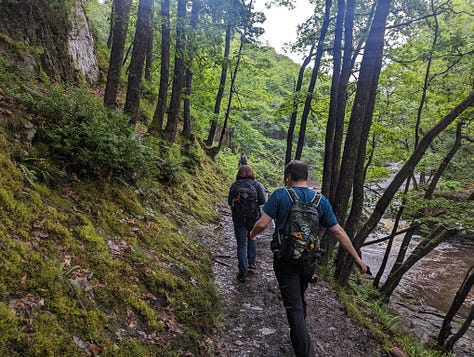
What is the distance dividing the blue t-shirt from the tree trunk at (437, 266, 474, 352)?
221 inches

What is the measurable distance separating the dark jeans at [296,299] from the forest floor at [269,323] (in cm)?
64

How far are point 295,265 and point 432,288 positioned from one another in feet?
39.9

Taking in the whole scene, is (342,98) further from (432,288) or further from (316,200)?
(432,288)

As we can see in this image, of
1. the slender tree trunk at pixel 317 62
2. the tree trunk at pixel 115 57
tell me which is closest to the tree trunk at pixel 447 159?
the slender tree trunk at pixel 317 62

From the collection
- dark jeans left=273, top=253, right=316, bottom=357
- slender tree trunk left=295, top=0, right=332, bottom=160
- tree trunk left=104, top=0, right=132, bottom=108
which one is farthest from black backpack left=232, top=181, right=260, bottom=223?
slender tree trunk left=295, top=0, right=332, bottom=160

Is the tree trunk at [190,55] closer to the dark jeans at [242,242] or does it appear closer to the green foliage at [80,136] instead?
the green foliage at [80,136]

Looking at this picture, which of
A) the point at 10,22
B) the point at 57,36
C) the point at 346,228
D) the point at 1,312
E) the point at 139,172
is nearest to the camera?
the point at 1,312

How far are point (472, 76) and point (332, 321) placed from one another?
8.64m

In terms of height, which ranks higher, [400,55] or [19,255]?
[400,55]

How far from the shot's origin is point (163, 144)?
390 inches

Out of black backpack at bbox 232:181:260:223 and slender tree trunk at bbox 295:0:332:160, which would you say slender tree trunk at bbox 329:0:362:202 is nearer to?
slender tree trunk at bbox 295:0:332:160

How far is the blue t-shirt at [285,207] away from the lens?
359 centimetres

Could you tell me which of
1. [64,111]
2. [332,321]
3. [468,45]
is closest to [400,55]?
[468,45]

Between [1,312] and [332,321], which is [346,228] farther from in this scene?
[1,312]
